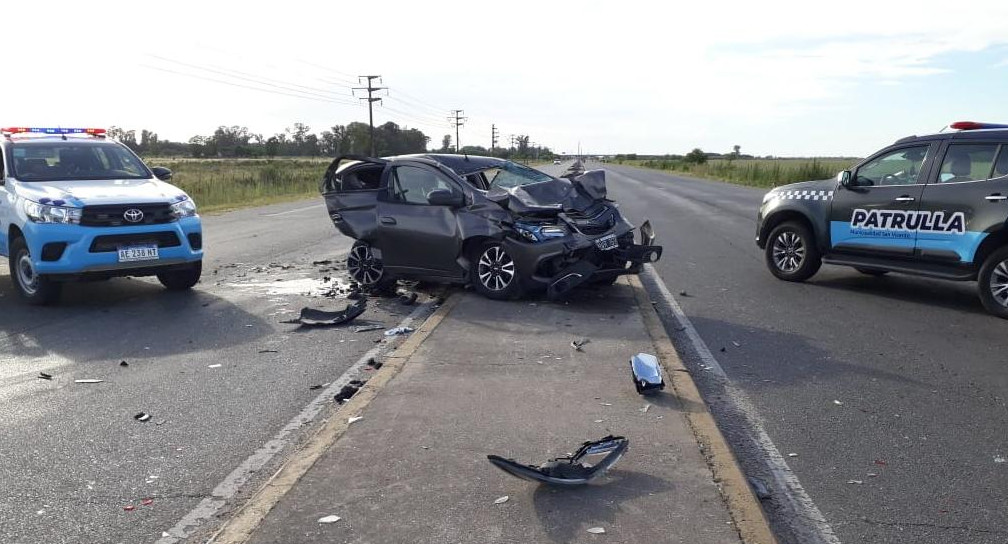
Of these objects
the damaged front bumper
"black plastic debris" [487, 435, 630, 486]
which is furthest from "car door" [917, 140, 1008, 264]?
"black plastic debris" [487, 435, 630, 486]

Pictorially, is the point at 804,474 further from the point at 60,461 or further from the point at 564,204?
the point at 564,204

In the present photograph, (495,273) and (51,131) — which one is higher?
(51,131)

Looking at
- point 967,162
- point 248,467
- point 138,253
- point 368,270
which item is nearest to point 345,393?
point 248,467

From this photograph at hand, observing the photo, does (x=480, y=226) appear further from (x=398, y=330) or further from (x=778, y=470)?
(x=778, y=470)

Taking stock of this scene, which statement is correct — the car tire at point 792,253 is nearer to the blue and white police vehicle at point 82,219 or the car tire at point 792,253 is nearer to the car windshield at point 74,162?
the blue and white police vehicle at point 82,219

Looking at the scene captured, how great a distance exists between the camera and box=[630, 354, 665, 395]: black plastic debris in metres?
5.65

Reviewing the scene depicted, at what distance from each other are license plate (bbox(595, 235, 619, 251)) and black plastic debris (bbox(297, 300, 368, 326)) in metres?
2.59

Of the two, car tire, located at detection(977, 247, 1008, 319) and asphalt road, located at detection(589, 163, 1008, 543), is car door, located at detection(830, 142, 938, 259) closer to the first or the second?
asphalt road, located at detection(589, 163, 1008, 543)

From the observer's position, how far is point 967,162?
29.9 ft

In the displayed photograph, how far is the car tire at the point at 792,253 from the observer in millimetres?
10727

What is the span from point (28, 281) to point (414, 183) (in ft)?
14.7

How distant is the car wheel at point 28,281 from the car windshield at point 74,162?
90 centimetres

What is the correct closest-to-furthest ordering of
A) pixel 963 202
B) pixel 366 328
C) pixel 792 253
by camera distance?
pixel 366 328, pixel 963 202, pixel 792 253

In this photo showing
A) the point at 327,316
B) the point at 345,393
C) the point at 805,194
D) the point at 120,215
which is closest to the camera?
the point at 345,393
